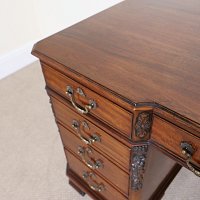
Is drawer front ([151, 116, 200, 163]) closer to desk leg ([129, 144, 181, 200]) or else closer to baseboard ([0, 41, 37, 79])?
desk leg ([129, 144, 181, 200])

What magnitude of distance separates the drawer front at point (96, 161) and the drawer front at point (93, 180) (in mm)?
53

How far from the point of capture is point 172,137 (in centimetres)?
59

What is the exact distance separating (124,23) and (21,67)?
5.25 ft

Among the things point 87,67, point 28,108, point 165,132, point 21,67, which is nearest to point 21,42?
point 21,67

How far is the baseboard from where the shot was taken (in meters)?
2.07

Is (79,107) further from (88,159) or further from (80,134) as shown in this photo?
(88,159)

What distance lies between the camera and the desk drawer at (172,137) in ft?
1.82

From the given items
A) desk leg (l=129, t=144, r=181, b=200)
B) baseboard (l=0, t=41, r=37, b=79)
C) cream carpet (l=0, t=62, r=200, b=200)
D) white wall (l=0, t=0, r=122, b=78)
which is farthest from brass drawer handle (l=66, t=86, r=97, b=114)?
baseboard (l=0, t=41, r=37, b=79)

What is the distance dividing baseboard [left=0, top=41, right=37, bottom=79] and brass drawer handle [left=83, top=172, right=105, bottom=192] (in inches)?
54.8

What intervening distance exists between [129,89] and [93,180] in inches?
23.5

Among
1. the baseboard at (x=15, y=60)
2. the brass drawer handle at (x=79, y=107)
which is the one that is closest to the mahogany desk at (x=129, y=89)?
the brass drawer handle at (x=79, y=107)

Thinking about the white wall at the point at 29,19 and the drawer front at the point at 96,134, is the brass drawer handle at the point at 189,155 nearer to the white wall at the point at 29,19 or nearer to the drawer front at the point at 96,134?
the drawer front at the point at 96,134

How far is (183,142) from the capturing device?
572 millimetres

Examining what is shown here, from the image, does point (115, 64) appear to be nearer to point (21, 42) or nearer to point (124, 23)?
point (124, 23)
